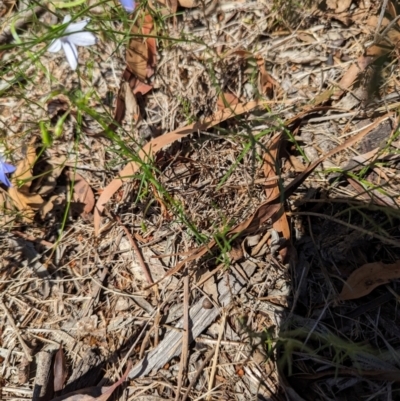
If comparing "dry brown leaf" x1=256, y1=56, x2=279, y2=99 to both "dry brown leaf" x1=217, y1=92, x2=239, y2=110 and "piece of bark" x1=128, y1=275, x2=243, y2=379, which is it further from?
"piece of bark" x1=128, y1=275, x2=243, y2=379

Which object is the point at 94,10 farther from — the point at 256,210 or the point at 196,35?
the point at 256,210

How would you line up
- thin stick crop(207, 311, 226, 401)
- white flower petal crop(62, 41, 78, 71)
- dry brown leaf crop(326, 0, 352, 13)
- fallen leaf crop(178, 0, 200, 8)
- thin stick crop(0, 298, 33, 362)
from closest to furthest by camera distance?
white flower petal crop(62, 41, 78, 71) < thin stick crop(207, 311, 226, 401) < thin stick crop(0, 298, 33, 362) < dry brown leaf crop(326, 0, 352, 13) < fallen leaf crop(178, 0, 200, 8)

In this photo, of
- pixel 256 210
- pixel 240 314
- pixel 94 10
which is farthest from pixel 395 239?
pixel 94 10

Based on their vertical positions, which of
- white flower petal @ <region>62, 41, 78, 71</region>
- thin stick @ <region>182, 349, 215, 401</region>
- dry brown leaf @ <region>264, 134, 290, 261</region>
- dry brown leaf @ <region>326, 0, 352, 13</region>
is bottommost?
thin stick @ <region>182, 349, 215, 401</region>

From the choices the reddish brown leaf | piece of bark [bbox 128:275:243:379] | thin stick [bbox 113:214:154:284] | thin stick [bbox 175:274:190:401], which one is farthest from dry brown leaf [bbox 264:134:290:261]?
the reddish brown leaf

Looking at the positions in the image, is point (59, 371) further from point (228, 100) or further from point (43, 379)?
point (228, 100)

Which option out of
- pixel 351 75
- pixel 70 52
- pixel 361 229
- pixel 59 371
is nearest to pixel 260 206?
pixel 361 229
